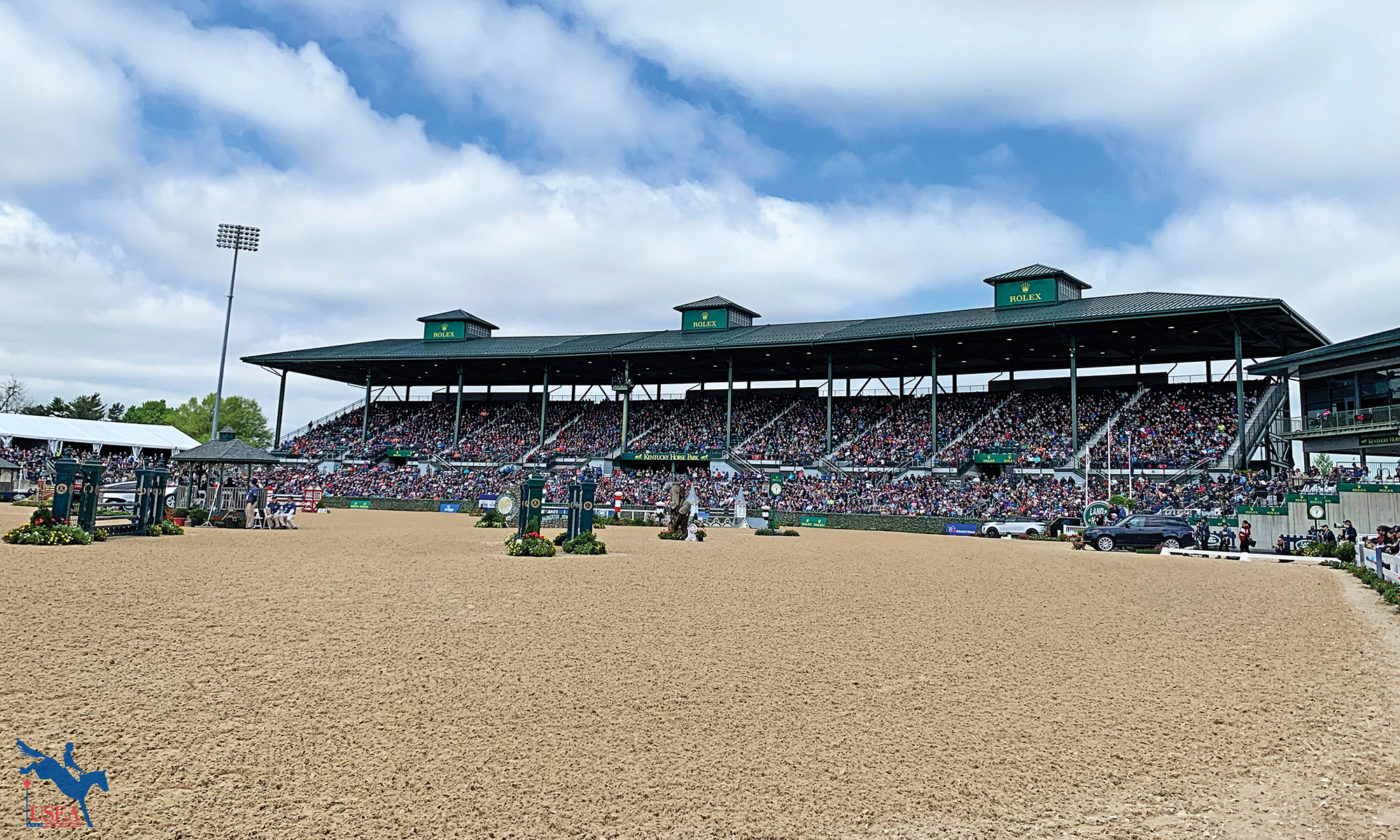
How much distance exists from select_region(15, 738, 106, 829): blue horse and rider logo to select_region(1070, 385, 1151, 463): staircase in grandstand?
146ft

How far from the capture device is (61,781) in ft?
16.7

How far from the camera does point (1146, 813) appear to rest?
527 cm

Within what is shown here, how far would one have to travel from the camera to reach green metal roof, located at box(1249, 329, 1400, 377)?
111 ft

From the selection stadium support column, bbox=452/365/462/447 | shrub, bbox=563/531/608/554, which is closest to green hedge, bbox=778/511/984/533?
shrub, bbox=563/531/608/554

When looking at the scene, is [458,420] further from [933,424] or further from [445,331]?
[933,424]

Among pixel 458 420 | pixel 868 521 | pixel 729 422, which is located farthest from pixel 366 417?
pixel 868 521

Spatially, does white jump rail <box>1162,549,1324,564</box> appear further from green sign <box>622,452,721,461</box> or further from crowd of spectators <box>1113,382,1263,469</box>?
green sign <box>622,452,721,461</box>

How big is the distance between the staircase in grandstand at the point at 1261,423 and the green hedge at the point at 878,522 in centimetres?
1314

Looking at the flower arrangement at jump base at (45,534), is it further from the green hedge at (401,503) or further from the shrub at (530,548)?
the green hedge at (401,503)

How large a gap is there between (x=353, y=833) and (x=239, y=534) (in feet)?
75.5

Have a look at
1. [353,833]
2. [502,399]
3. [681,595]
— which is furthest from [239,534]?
[502,399]

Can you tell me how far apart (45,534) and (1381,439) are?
46.8 m

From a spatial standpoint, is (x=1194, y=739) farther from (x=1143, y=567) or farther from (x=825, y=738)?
(x=1143, y=567)

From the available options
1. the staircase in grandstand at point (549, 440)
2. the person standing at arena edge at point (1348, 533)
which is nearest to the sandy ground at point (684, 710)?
the person standing at arena edge at point (1348, 533)
